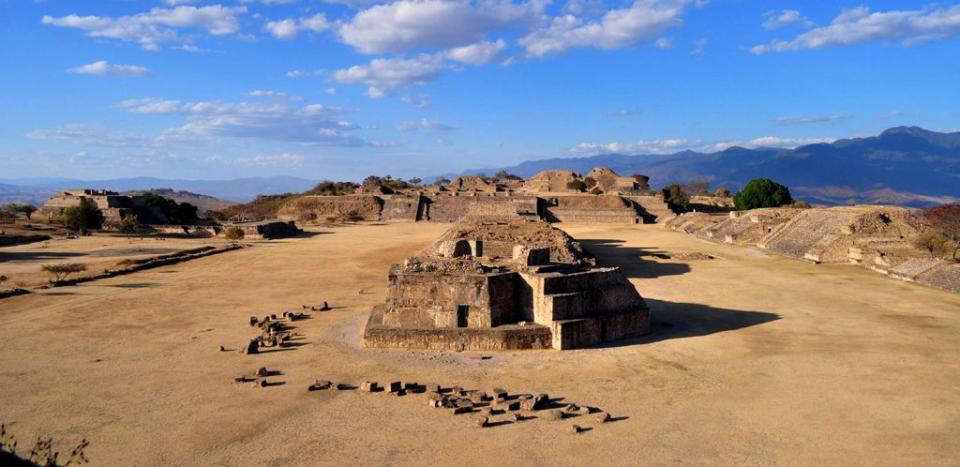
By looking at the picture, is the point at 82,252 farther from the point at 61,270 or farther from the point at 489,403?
the point at 489,403

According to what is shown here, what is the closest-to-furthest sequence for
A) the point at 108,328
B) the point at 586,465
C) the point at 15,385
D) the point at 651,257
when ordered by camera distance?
the point at 586,465
the point at 15,385
the point at 108,328
the point at 651,257

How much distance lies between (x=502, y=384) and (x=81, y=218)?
4452cm

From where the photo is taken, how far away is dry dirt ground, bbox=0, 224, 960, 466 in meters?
9.58

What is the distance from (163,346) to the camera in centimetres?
1525

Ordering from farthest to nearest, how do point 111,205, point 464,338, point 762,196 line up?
1. point 762,196
2. point 111,205
3. point 464,338

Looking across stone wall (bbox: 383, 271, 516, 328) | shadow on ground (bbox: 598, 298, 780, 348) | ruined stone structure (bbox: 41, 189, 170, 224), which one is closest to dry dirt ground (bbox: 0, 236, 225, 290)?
ruined stone structure (bbox: 41, 189, 170, 224)

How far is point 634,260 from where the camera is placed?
104ft

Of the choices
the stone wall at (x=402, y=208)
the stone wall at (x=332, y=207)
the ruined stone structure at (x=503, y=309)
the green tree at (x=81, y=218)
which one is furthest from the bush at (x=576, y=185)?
the ruined stone structure at (x=503, y=309)

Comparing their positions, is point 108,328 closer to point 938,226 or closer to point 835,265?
point 835,265

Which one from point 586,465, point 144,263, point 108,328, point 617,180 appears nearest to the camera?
point 586,465

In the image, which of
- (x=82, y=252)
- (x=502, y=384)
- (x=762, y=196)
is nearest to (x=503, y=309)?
(x=502, y=384)

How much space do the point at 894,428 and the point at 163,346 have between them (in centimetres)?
1596

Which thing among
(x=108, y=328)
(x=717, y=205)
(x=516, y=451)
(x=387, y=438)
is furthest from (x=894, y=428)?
(x=717, y=205)

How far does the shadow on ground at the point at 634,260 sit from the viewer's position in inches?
1085
